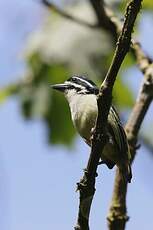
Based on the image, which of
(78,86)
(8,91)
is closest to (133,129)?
(78,86)

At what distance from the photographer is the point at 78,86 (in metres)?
4.26

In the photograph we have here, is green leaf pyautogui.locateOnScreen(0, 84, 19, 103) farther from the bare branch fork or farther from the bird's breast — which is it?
the bare branch fork

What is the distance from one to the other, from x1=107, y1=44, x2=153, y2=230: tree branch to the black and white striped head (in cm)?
35

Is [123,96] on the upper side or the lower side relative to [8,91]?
upper

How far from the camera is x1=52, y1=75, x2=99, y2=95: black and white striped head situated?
4152 mm

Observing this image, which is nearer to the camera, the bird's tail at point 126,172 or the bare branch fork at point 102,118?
the bare branch fork at point 102,118

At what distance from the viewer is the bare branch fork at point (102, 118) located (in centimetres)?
290

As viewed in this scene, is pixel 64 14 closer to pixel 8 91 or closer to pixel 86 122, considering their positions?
pixel 8 91

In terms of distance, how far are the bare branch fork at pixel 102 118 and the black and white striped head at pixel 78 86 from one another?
83 cm

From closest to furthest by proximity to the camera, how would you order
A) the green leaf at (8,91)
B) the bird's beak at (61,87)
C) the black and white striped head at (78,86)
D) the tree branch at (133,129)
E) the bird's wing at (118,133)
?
the bird's wing at (118,133) < the tree branch at (133,129) < the black and white striped head at (78,86) < the bird's beak at (61,87) < the green leaf at (8,91)

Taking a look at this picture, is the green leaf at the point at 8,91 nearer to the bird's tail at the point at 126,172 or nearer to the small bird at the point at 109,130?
the small bird at the point at 109,130

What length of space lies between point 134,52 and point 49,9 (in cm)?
65

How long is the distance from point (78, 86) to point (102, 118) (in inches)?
44.8

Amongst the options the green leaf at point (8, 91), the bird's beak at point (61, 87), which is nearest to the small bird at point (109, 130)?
the bird's beak at point (61, 87)
